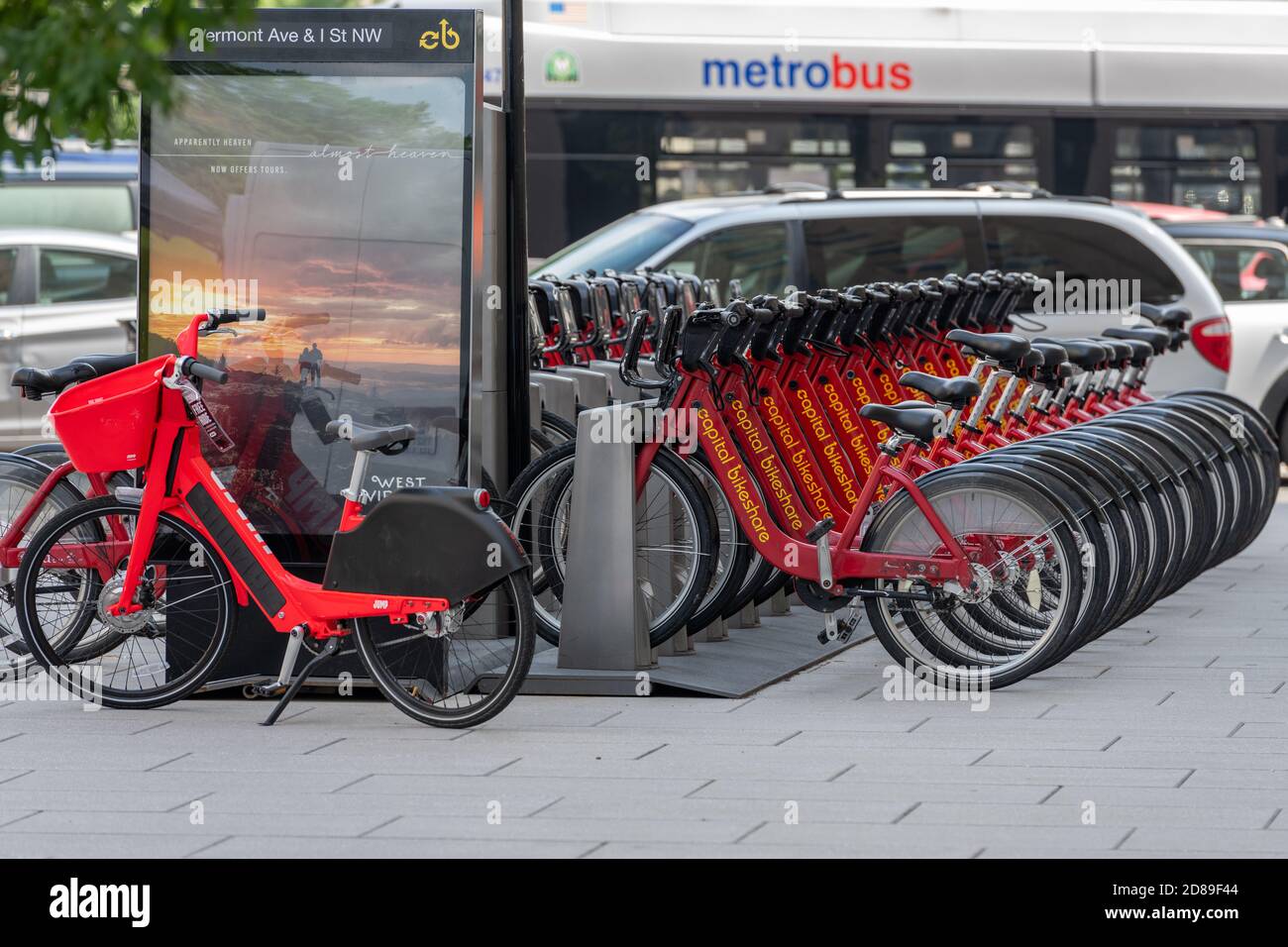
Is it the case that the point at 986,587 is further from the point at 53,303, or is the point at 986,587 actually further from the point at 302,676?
A: the point at 53,303

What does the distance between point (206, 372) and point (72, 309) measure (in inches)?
331

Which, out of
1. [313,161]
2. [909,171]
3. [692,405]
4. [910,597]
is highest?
[909,171]

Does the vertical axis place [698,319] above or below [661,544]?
above

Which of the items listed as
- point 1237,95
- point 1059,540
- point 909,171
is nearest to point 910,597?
point 1059,540

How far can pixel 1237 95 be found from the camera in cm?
1598

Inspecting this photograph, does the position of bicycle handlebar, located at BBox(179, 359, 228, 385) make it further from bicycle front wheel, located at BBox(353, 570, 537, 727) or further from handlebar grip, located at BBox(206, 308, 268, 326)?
bicycle front wheel, located at BBox(353, 570, 537, 727)

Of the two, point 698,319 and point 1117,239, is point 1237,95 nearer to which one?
point 1117,239

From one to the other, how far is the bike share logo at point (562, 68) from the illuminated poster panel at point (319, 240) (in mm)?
8350

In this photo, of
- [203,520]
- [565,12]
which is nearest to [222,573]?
[203,520]

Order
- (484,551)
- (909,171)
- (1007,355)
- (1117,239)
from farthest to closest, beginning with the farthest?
1. (909,171)
2. (1117,239)
3. (1007,355)
4. (484,551)

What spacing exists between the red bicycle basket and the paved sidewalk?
83cm

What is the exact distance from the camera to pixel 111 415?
641 centimetres

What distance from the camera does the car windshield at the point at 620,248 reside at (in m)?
12.3

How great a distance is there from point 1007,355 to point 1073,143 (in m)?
8.67
